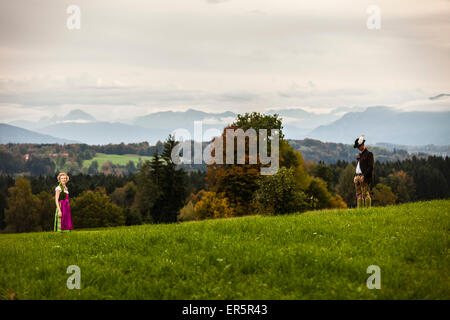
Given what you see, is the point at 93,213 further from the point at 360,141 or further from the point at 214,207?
the point at 360,141

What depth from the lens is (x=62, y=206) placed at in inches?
755

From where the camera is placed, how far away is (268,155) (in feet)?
199

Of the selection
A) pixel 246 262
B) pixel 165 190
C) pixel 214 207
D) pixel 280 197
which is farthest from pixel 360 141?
pixel 165 190

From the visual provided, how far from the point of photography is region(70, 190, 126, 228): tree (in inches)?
3361

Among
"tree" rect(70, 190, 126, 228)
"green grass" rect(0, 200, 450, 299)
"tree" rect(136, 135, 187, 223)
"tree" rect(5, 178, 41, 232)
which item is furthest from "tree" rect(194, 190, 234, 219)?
"tree" rect(5, 178, 41, 232)

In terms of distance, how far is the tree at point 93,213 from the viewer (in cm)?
8538

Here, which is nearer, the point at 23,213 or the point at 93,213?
the point at 93,213

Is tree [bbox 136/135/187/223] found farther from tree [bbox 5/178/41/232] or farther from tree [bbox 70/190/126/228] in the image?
tree [bbox 5/178/41/232]

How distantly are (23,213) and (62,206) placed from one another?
336 ft

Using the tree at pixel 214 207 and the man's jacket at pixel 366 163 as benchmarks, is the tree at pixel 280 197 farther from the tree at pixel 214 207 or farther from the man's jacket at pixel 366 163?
the tree at pixel 214 207

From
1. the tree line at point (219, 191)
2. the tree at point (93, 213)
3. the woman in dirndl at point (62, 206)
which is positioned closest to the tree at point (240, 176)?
the tree line at point (219, 191)

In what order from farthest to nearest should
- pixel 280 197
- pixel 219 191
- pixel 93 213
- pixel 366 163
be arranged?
pixel 93 213 → pixel 219 191 → pixel 280 197 → pixel 366 163

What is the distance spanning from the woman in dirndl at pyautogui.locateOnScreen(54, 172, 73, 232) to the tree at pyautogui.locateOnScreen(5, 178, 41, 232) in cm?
9619

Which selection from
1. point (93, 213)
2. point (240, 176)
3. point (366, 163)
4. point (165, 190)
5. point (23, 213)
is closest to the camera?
point (366, 163)
